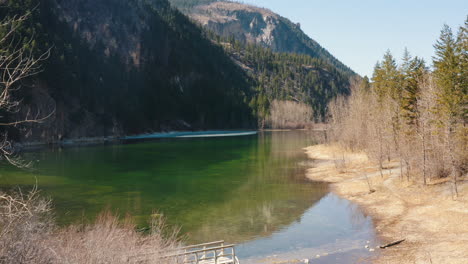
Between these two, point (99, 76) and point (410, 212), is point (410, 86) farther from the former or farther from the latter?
point (99, 76)

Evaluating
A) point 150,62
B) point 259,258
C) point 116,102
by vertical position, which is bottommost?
point 259,258

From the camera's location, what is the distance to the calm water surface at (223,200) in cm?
2684

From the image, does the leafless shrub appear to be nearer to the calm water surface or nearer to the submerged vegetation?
the calm water surface

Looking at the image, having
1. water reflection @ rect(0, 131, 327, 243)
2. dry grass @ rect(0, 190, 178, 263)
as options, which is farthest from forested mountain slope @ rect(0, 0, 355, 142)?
dry grass @ rect(0, 190, 178, 263)

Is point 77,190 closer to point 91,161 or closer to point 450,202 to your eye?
point 91,161

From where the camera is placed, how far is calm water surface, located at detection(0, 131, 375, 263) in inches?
1057

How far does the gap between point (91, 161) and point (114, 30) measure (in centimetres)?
11066

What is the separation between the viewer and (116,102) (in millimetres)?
149125

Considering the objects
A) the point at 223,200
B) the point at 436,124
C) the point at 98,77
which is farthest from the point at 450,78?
the point at 98,77

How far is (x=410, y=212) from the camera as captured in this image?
31609 millimetres

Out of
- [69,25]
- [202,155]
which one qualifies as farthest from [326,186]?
[69,25]

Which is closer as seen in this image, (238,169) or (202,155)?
(238,169)

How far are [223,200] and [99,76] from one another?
123546 millimetres

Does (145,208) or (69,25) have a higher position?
(69,25)
